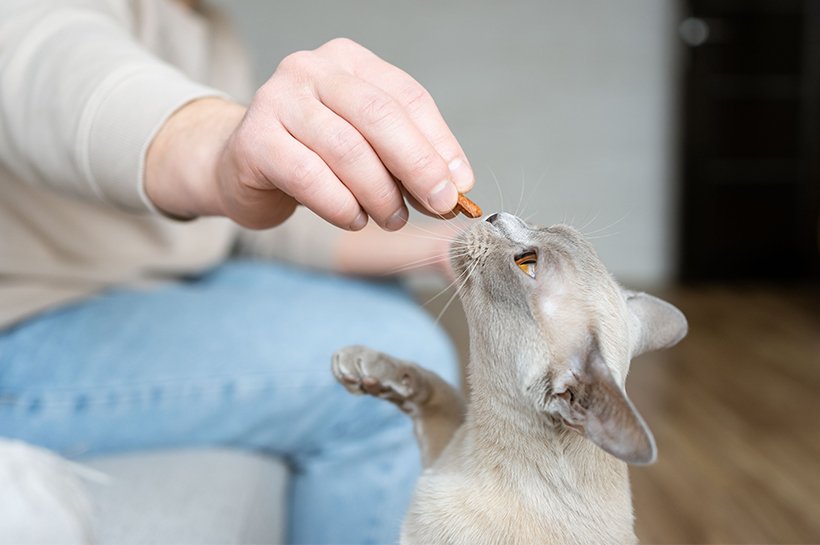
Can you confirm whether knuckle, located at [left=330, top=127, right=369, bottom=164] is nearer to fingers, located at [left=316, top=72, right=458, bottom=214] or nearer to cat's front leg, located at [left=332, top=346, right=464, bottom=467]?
fingers, located at [left=316, top=72, right=458, bottom=214]

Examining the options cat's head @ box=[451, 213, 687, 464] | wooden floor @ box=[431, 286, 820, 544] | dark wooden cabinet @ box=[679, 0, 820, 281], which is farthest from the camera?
dark wooden cabinet @ box=[679, 0, 820, 281]

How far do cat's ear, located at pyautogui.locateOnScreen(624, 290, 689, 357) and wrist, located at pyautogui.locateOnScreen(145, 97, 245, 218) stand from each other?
0.37 m

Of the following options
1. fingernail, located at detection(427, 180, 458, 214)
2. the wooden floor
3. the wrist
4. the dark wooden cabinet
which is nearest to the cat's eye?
fingernail, located at detection(427, 180, 458, 214)

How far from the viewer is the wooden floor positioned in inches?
66.7

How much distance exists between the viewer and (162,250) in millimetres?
1312

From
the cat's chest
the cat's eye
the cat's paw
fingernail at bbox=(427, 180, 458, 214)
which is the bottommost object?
the cat's chest

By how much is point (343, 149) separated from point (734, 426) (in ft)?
6.35

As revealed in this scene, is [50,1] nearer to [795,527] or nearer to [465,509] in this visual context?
[465,509]

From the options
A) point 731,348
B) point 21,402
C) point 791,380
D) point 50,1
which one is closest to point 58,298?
point 21,402

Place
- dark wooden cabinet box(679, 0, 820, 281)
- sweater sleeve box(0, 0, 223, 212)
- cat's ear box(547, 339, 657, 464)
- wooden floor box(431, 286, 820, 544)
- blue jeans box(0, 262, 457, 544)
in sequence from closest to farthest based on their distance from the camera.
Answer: cat's ear box(547, 339, 657, 464) < sweater sleeve box(0, 0, 223, 212) < blue jeans box(0, 262, 457, 544) < wooden floor box(431, 286, 820, 544) < dark wooden cabinet box(679, 0, 820, 281)

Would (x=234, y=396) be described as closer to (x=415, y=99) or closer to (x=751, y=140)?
(x=415, y=99)

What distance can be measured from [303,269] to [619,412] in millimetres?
1036

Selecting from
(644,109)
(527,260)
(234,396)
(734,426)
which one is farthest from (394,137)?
(644,109)

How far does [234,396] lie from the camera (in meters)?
0.99
